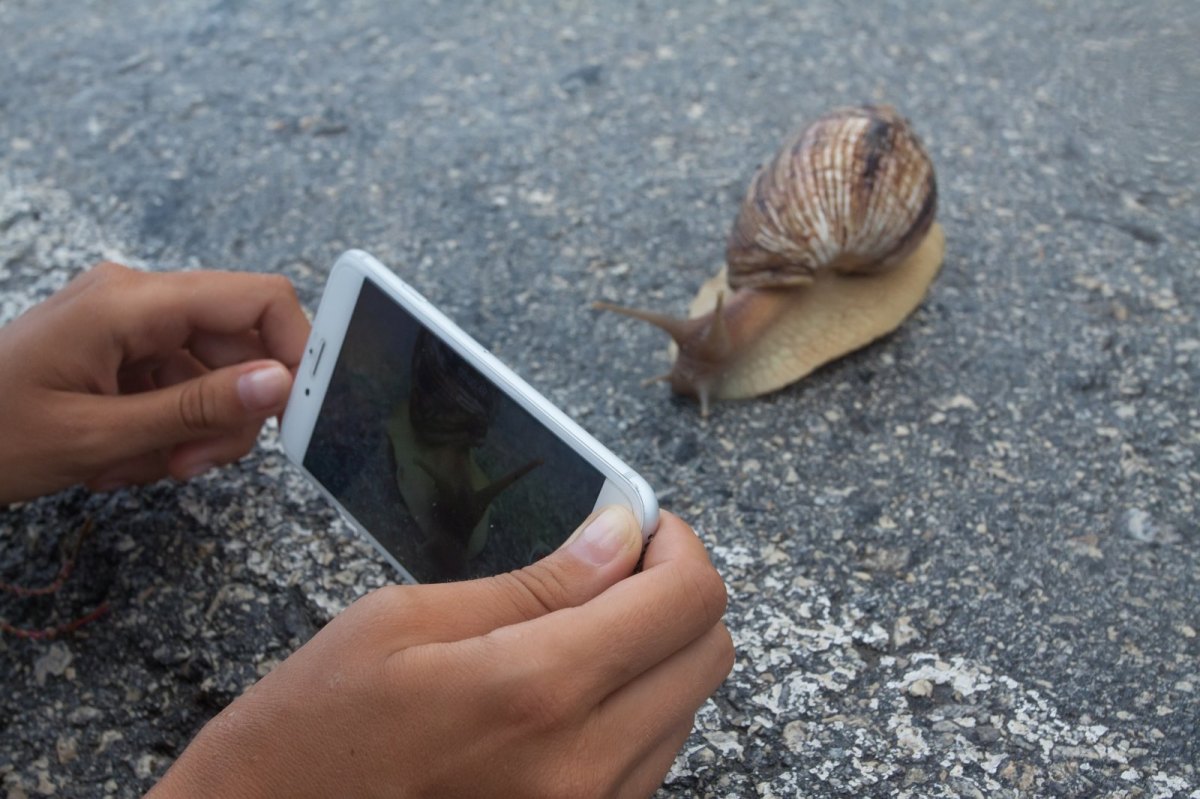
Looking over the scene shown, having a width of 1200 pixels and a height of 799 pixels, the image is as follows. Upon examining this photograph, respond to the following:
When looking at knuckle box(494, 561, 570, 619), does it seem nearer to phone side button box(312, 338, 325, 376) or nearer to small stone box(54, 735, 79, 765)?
phone side button box(312, 338, 325, 376)

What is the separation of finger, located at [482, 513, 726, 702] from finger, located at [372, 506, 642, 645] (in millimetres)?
30

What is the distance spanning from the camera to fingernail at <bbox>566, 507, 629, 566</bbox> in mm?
841

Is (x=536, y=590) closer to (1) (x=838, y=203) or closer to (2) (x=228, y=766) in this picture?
(2) (x=228, y=766)

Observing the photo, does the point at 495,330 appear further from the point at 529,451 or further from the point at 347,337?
the point at 529,451

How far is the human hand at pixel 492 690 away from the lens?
0.77 meters

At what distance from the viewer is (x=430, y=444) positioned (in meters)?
1.06

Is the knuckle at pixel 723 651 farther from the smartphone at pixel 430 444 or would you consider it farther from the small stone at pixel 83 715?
the small stone at pixel 83 715

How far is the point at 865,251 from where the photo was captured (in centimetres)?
154

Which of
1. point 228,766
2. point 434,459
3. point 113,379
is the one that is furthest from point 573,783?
point 113,379

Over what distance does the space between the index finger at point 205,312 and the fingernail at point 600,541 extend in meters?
0.54

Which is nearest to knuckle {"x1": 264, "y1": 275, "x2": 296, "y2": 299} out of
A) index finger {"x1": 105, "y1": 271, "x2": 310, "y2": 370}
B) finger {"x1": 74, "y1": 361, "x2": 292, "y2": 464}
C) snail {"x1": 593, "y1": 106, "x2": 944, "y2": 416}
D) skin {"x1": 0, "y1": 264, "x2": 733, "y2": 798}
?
index finger {"x1": 105, "y1": 271, "x2": 310, "y2": 370}

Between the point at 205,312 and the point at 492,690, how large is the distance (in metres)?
0.63

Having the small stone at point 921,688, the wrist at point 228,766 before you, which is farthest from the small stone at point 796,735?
the wrist at point 228,766

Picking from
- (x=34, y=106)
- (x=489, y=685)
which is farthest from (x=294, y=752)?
(x=34, y=106)
